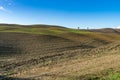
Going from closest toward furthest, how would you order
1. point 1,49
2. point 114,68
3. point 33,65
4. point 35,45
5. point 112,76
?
point 112,76, point 114,68, point 33,65, point 1,49, point 35,45

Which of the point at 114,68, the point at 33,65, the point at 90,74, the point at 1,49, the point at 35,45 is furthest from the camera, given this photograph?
the point at 35,45

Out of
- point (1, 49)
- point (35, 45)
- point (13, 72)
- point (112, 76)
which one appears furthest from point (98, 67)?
point (35, 45)

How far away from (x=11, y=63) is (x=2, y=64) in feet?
2.93

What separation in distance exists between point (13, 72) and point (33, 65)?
3340 mm

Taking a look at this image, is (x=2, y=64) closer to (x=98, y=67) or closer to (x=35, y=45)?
(x=98, y=67)

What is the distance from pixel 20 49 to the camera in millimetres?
36750

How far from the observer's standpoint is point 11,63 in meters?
25.2

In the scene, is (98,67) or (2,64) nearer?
(98,67)

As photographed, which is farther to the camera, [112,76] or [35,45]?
[35,45]

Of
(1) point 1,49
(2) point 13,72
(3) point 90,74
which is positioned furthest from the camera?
(1) point 1,49

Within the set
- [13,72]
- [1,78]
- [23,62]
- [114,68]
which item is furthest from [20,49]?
[114,68]

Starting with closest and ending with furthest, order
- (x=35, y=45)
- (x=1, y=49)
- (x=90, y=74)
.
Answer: (x=90, y=74) < (x=1, y=49) < (x=35, y=45)

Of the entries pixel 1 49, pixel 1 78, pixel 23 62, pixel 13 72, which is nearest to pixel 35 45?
pixel 1 49

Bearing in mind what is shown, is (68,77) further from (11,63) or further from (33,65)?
(11,63)
